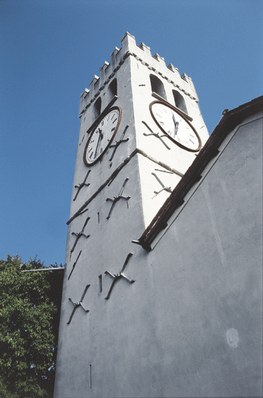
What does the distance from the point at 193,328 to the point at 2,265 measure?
31.7ft

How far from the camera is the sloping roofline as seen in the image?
602 centimetres

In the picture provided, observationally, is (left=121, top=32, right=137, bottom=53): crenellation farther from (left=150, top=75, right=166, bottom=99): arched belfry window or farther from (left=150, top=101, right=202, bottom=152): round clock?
(left=150, top=101, right=202, bottom=152): round clock

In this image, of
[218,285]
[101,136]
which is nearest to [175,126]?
[101,136]

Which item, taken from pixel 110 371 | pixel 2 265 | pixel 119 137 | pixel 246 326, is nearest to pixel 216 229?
pixel 246 326

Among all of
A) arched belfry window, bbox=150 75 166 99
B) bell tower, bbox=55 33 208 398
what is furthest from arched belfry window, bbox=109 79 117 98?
arched belfry window, bbox=150 75 166 99

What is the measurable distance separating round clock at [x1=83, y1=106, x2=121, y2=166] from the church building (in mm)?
543

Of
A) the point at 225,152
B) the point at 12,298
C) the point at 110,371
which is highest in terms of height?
the point at 225,152

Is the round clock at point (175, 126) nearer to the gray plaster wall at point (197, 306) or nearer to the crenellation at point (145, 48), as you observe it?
the crenellation at point (145, 48)

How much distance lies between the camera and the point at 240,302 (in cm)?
491

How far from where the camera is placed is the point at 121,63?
15984mm

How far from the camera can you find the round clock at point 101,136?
12.5 meters

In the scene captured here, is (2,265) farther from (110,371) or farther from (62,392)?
(110,371)

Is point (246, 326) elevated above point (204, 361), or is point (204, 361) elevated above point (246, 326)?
point (246, 326)

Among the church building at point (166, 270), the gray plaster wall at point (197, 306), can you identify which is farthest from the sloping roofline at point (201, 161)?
the gray plaster wall at point (197, 306)
